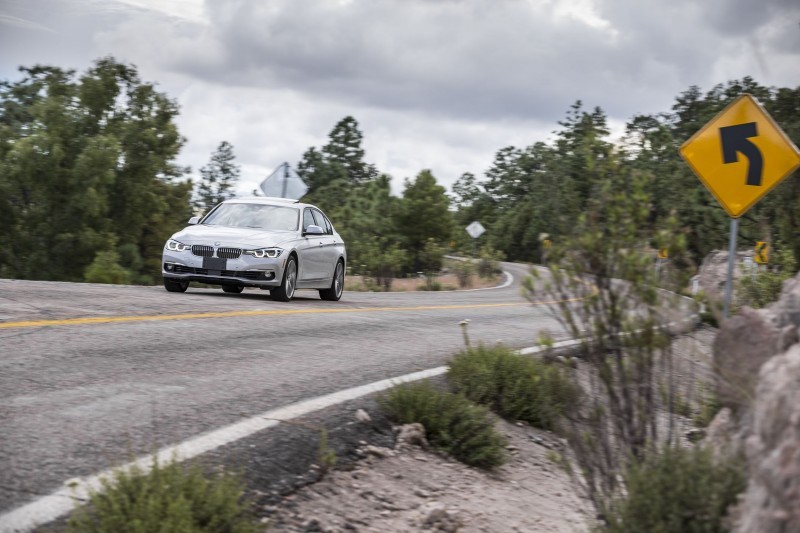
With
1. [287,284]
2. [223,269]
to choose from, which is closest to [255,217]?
[287,284]

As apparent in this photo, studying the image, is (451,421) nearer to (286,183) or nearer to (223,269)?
(223,269)

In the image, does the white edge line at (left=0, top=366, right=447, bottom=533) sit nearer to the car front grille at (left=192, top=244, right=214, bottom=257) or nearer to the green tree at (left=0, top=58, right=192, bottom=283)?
the car front grille at (left=192, top=244, right=214, bottom=257)

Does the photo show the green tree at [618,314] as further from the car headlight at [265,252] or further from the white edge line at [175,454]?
the car headlight at [265,252]

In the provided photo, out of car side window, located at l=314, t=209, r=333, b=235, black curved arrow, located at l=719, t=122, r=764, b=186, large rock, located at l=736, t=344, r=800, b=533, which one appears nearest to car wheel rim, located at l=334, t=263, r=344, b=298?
car side window, located at l=314, t=209, r=333, b=235

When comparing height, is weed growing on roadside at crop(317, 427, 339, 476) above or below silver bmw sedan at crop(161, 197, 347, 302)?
below

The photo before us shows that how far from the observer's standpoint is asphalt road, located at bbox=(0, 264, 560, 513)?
198 inches

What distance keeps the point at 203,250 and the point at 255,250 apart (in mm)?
766

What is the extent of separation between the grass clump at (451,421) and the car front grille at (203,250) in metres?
8.05

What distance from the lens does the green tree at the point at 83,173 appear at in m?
48.4

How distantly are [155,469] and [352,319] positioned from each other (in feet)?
28.5

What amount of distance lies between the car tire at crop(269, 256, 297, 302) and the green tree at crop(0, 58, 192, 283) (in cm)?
3424

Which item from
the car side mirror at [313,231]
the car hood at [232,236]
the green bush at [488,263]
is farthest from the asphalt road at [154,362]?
the green bush at [488,263]

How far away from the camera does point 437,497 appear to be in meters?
5.45

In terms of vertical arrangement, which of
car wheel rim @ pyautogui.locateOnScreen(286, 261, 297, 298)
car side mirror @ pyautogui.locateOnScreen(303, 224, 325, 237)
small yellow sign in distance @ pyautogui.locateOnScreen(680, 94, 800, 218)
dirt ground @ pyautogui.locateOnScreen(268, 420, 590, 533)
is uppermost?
small yellow sign in distance @ pyautogui.locateOnScreen(680, 94, 800, 218)
